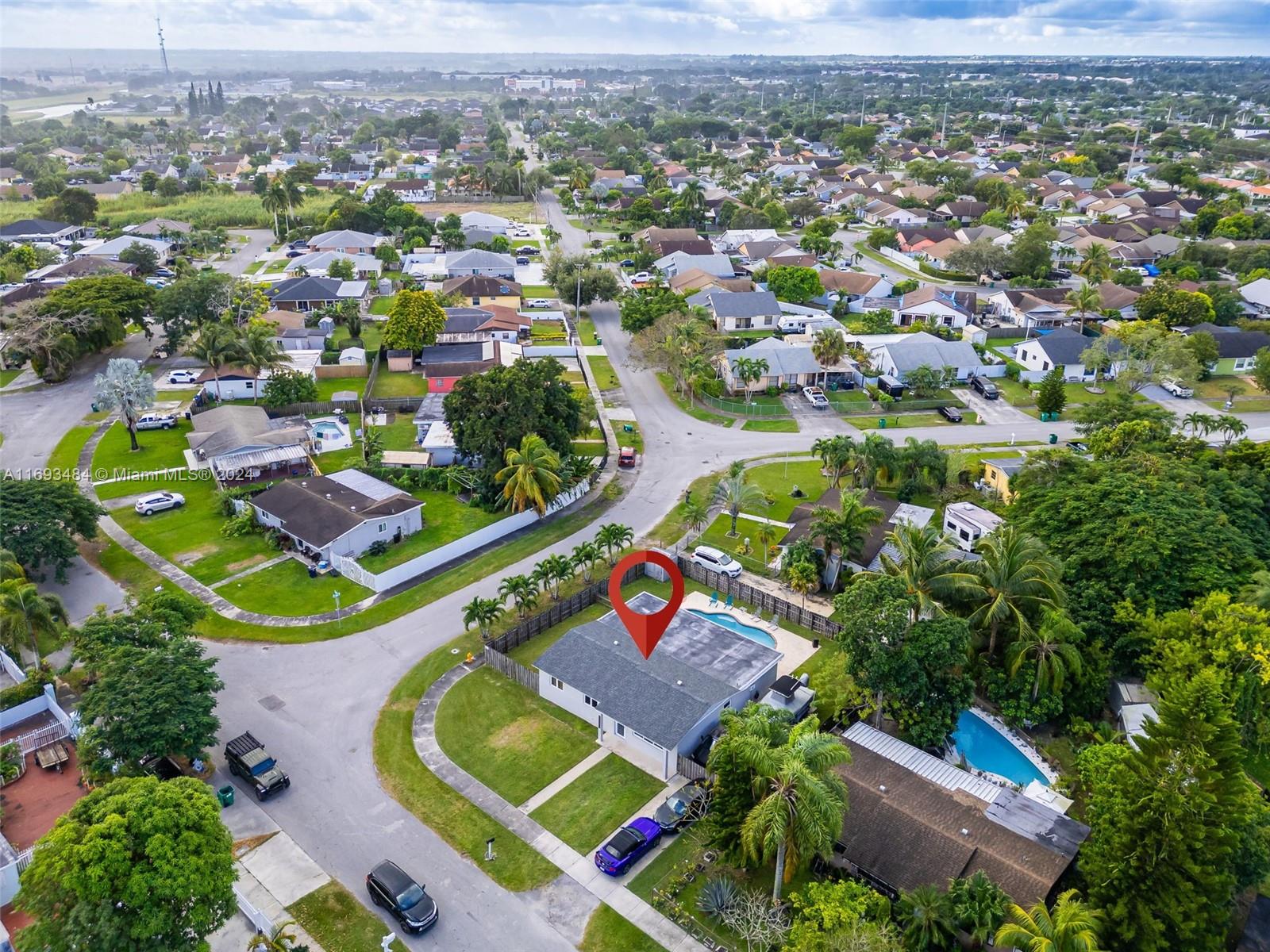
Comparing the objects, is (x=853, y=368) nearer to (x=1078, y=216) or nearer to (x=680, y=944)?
(x=680, y=944)

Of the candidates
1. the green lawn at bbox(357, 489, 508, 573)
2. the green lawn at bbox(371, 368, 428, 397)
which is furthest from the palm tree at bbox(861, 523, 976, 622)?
the green lawn at bbox(371, 368, 428, 397)

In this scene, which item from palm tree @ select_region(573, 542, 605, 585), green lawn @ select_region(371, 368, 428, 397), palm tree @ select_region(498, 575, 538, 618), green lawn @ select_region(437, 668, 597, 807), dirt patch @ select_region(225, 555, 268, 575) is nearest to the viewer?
green lawn @ select_region(437, 668, 597, 807)

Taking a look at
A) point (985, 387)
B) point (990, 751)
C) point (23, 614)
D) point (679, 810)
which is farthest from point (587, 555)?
point (985, 387)

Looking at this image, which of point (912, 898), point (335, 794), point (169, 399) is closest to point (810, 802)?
point (912, 898)

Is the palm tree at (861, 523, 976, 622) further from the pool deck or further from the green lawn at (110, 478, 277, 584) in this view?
the green lawn at (110, 478, 277, 584)

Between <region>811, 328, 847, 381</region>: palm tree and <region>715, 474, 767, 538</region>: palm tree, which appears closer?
<region>715, 474, 767, 538</region>: palm tree

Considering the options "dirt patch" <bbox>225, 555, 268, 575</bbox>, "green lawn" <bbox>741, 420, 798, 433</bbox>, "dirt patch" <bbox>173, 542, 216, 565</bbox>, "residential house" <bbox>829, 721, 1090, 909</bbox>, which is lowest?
"dirt patch" <bbox>225, 555, 268, 575</bbox>
